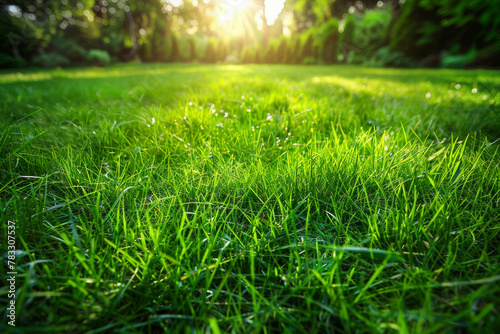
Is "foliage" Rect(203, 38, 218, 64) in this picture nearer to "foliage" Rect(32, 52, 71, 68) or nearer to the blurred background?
the blurred background

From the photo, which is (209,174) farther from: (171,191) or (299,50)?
(299,50)

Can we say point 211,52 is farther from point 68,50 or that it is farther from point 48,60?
point 48,60

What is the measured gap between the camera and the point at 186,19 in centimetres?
2955

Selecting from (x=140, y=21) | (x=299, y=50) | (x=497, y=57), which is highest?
(x=140, y=21)

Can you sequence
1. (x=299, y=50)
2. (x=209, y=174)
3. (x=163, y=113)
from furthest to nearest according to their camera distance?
(x=299, y=50)
(x=163, y=113)
(x=209, y=174)

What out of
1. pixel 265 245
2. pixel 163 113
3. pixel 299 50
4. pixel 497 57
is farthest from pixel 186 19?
pixel 265 245

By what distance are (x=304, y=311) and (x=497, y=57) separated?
13.4m

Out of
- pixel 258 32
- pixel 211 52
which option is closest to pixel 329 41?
pixel 211 52

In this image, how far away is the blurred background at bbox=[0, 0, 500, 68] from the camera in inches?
421

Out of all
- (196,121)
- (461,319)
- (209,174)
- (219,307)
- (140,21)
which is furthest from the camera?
(140,21)

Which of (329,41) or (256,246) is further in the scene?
(329,41)

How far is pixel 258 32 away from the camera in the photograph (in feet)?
97.8

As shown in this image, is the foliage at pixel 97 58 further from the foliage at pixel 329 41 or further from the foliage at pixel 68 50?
the foliage at pixel 329 41

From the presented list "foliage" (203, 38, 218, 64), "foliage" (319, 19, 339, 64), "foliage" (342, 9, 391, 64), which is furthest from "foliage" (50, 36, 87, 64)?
"foliage" (342, 9, 391, 64)
